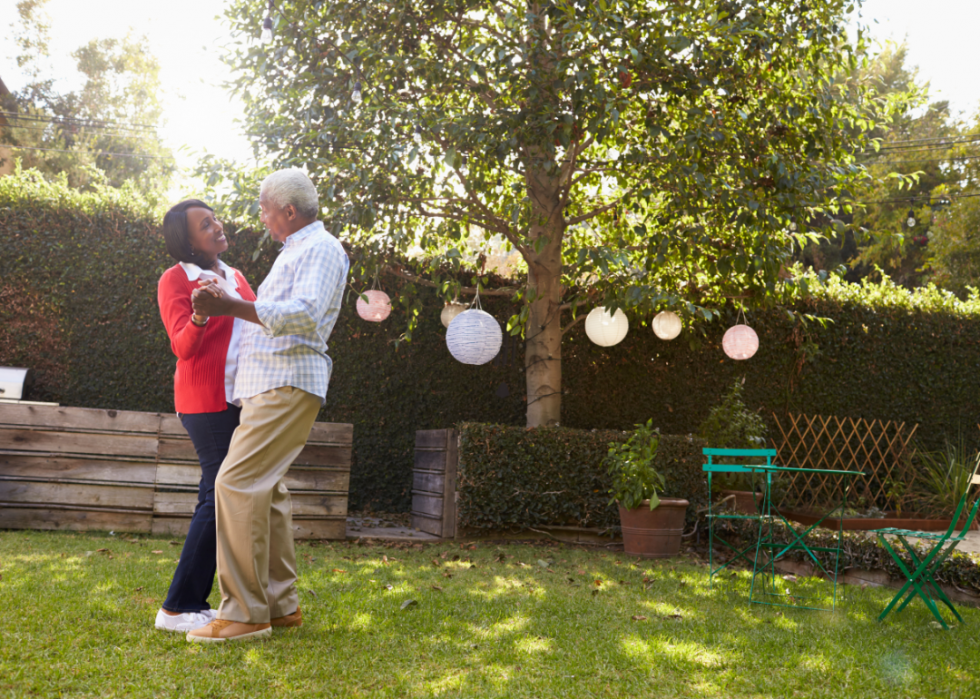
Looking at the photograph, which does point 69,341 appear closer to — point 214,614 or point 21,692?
point 214,614

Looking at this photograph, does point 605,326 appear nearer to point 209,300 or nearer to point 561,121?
point 561,121

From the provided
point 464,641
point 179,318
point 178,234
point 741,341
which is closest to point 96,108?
point 741,341

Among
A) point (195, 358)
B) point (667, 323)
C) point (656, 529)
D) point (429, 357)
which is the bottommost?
point (656, 529)

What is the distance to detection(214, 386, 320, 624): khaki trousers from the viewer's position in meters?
2.16

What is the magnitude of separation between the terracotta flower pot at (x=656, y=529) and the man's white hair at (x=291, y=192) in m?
3.30

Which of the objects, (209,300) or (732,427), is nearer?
(209,300)

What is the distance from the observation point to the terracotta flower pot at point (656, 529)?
4.83 metres

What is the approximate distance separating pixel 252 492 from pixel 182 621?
54cm

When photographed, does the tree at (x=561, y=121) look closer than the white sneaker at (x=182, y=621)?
No

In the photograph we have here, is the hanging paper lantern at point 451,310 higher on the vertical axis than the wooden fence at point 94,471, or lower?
higher

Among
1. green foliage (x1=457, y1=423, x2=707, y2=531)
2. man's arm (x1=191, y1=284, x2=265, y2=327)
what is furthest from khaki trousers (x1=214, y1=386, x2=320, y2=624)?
green foliage (x1=457, y1=423, x2=707, y2=531)

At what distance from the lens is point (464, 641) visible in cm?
246

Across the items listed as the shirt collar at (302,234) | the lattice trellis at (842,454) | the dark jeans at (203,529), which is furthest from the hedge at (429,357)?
the shirt collar at (302,234)

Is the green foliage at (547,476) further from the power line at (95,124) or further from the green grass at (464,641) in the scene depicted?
the power line at (95,124)
